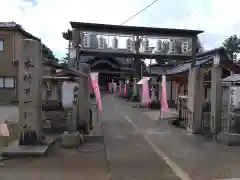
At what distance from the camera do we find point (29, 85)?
10.0 metres

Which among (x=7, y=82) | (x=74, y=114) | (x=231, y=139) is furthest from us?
(x=7, y=82)

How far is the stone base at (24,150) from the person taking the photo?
8930 millimetres

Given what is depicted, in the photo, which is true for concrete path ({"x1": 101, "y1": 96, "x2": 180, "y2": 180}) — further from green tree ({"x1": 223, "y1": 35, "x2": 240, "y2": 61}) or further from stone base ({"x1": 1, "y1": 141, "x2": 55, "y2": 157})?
green tree ({"x1": 223, "y1": 35, "x2": 240, "y2": 61})

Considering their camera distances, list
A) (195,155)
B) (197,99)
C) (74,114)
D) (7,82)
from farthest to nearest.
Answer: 1. (7,82)
2. (197,99)
3. (74,114)
4. (195,155)

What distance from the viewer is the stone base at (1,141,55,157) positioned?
29.3ft

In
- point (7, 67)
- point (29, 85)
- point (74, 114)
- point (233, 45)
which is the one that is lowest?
point (74, 114)

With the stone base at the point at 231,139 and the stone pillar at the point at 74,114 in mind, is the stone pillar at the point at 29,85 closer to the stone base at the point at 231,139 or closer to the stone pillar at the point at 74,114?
the stone pillar at the point at 74,114

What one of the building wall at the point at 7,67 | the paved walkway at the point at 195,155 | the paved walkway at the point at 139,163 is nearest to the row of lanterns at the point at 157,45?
the building wall at the point at 7,67

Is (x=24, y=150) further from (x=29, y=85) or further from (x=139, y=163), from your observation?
(x=139, y=163)

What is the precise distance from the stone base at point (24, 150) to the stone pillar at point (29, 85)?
509 mm

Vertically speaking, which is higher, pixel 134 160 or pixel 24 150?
pixel 24 150

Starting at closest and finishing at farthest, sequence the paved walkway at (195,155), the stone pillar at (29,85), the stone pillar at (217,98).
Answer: the paved walkway at (195,155)
the stone pillar at (29,85)
the stone pillar at (217,98)

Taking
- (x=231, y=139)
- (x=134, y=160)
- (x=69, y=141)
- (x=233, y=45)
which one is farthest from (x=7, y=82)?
(x=233, y=45)

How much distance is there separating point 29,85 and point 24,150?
2117 mm
